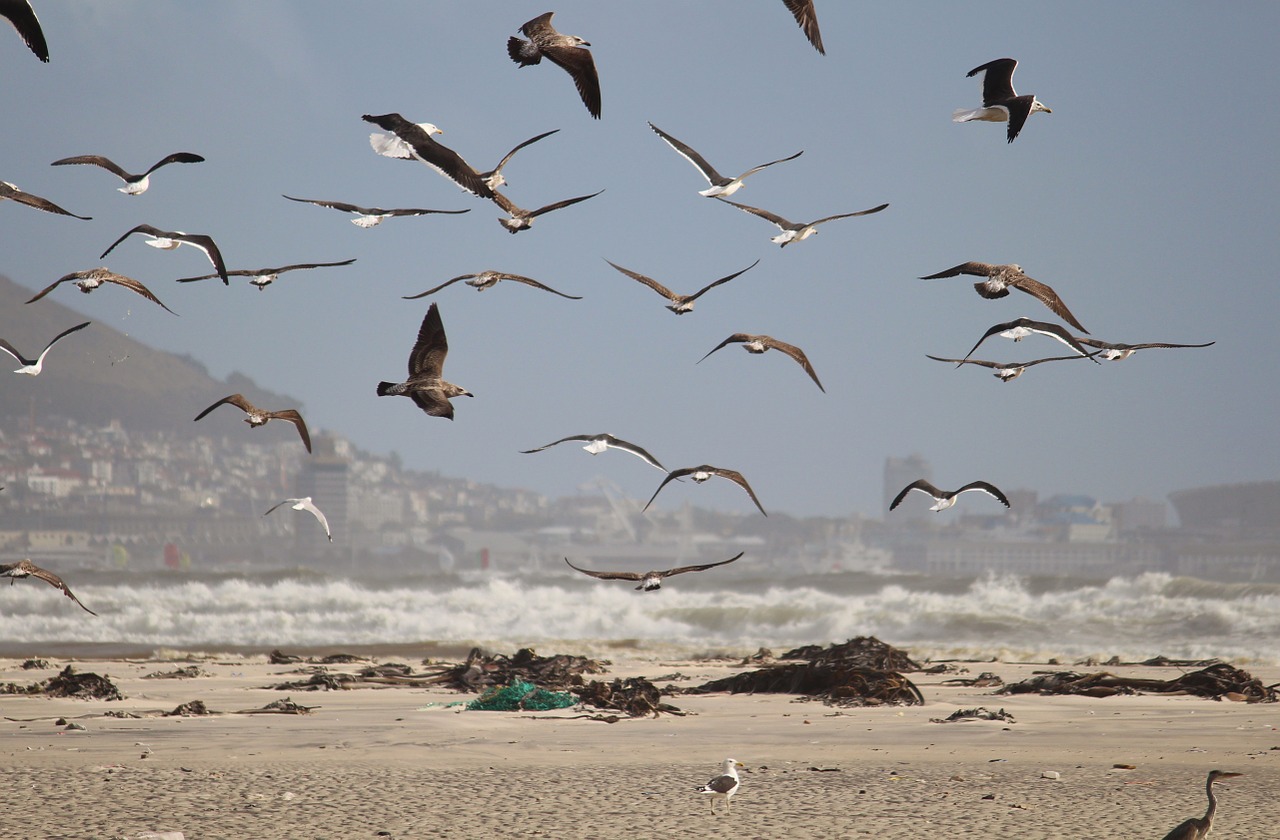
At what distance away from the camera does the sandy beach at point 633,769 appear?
702 cm

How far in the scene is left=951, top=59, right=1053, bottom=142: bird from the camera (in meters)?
9.34

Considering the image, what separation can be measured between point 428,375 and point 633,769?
12.0ft

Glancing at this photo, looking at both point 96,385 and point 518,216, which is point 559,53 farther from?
point 96,385

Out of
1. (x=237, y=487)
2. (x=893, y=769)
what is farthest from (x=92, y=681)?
(x=237, y=487)

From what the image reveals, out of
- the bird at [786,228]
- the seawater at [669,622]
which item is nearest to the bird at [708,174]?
the bird at [786,228]

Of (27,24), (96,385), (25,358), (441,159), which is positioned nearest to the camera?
(27,24)

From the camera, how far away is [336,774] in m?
8.77

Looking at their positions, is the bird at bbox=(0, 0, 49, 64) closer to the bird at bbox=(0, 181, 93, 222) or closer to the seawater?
the bird at bbox=(0, 181, 93, 222)

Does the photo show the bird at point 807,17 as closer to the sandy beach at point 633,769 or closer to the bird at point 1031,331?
the bird at point 1031,331

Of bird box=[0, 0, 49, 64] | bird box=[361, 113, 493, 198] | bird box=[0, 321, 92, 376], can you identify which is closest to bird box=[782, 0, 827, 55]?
bird box=[361, 113, 493, 198]

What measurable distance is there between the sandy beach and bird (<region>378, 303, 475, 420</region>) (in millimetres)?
2905

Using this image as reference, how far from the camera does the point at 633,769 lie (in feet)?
29.7

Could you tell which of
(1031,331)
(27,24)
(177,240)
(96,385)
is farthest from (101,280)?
(96,385)

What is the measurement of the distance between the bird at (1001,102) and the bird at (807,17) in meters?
1.61
